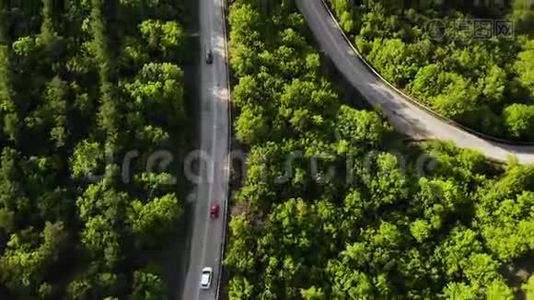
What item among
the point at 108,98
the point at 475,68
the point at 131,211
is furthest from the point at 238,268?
the point at 475,68

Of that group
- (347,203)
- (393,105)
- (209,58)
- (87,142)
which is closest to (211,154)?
(209,58)

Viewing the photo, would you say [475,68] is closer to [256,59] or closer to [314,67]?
[314,67]

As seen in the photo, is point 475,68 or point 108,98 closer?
point 108,98

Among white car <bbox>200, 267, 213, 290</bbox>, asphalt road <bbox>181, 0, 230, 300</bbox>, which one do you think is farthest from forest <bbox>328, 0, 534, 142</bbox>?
white car <bbox>200, 267, 213, 290</bbox>

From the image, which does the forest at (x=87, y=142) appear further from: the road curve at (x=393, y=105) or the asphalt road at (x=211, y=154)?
the road curve at (x=393, y=105)

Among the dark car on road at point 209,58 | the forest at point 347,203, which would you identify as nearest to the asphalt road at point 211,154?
the dark car on road at point 209,58

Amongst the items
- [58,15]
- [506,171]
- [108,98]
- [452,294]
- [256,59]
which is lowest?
[452,294]

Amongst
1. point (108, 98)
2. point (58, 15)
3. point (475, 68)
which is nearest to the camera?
point (108, 98)
